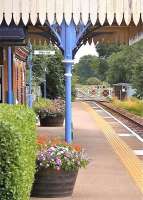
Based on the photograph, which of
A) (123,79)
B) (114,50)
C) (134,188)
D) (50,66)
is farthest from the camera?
(114,50)

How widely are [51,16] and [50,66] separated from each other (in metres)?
42.9

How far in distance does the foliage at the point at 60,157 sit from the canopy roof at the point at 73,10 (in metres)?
3.10

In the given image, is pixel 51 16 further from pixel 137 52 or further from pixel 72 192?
pixel 137 52

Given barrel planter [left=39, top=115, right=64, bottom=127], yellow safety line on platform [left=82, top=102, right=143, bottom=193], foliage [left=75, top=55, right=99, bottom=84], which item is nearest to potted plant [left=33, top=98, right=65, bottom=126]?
barrel planter [left=39, top=115, right=64, bottom=127]

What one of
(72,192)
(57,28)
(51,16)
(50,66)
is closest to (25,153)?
(72,192)

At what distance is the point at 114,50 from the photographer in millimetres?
125062

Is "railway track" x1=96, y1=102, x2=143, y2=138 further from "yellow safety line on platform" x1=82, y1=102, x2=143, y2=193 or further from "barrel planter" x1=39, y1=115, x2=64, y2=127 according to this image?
"yellow safety line on platform" x1=82, y1=102, x2=143, y2=193

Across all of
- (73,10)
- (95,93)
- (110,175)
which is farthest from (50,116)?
(95,93)

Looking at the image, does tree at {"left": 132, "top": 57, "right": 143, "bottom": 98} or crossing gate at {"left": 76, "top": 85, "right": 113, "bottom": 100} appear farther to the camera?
crossing gate at {"left": 76, "top": 85, "right": 113, "bottom": 100}

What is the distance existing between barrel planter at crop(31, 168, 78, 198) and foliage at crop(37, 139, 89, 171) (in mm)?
89

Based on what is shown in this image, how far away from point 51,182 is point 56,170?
0.75ft

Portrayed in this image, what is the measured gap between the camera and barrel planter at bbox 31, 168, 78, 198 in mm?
8984

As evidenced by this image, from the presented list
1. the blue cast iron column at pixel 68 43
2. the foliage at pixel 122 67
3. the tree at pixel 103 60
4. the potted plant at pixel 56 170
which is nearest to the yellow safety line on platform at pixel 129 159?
the blue cast iron column at pixel 68 43

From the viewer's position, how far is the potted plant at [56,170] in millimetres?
8945
